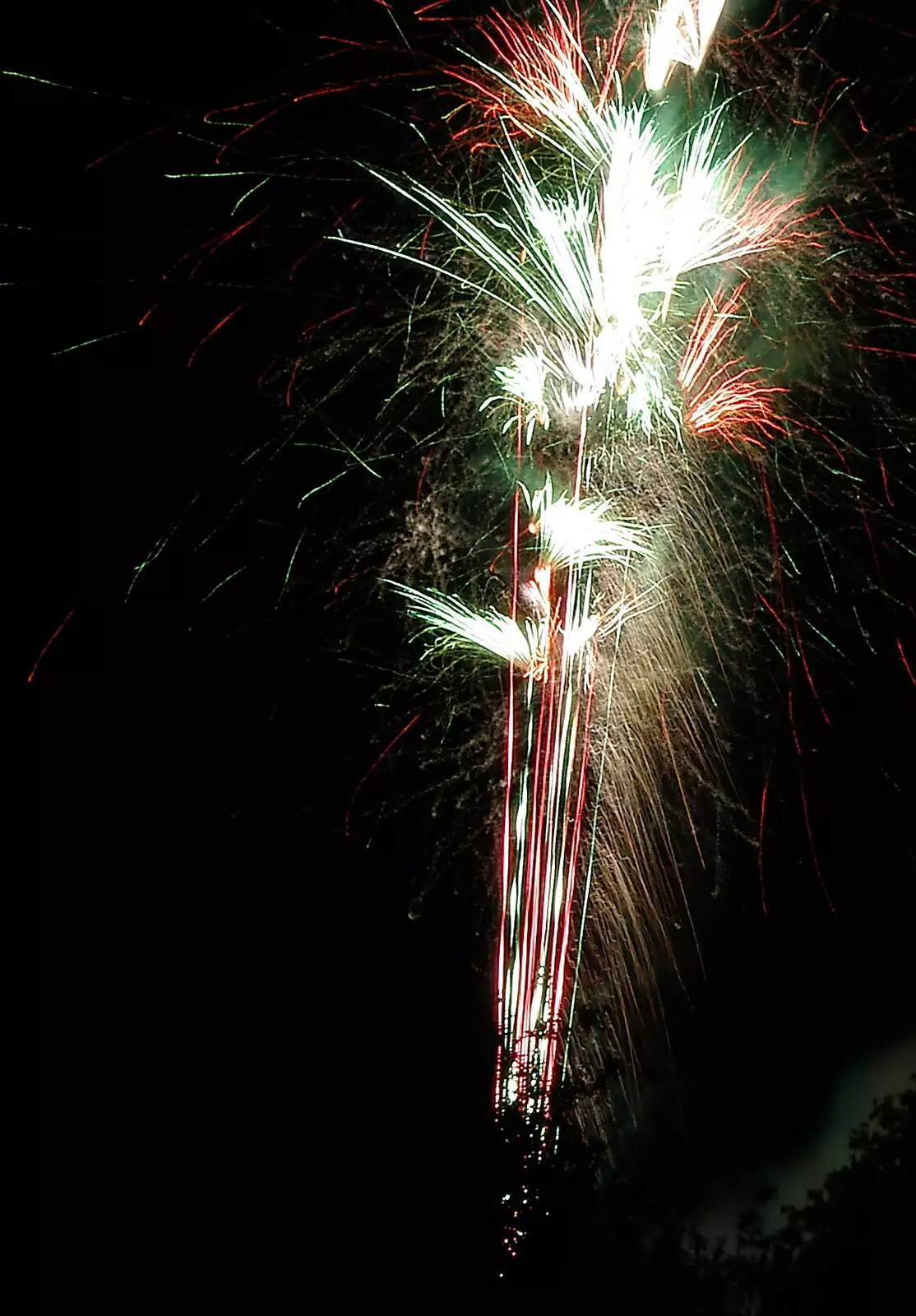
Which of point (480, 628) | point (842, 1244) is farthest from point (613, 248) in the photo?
point (842, 1244)

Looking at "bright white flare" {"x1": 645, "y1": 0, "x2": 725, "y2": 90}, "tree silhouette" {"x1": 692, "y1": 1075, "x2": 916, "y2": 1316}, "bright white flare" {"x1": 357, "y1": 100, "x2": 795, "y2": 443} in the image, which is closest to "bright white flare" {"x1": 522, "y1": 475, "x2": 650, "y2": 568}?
"bright white flare" {"x1": 357, "y1": 100, "x2": 795, "y2": 443}

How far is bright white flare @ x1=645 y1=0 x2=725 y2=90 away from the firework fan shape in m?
0.01

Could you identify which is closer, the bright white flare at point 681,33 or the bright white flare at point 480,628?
the bright white flare at point 681,33

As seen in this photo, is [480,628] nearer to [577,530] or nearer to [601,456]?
[577,530]

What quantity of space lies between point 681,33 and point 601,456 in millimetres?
2168

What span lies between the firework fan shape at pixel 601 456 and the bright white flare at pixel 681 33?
1cm

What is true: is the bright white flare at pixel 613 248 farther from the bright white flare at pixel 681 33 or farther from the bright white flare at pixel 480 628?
the bright white flare at pixel 480 628

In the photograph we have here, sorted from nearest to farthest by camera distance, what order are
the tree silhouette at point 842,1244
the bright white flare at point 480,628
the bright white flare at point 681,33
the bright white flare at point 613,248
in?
1. the tree silhouette at point 842,1244
2. the bright white flare at point 681,33
3. the bright white flare at point 613,248
4. the bright white flare at point 480,628

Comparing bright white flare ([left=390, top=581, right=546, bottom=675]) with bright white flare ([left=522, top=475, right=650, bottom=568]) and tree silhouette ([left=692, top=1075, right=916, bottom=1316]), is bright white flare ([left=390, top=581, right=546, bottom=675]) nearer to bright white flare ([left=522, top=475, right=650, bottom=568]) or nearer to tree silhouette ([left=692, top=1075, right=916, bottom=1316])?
bright white flare ([left=522, top=475, right=650, bottom=568])

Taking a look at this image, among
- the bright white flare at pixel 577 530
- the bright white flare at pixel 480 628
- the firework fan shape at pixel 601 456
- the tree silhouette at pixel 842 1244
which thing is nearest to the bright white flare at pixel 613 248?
the firework fan shape at pixel 601 456

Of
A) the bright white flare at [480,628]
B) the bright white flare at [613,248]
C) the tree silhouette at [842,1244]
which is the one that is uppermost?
the bright white flare at [613,248]

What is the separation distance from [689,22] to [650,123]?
0.48 metres

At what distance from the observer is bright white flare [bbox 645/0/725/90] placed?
494 centimetres

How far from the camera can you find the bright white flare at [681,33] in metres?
4.94
